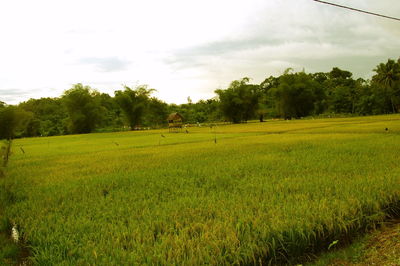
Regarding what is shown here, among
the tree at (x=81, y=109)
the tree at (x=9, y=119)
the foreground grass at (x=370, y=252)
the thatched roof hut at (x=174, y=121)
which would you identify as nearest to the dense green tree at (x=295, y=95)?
the thatched roof hut at (x=174, y=121)

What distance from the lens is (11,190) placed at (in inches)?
223

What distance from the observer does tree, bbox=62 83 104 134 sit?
44972 mm

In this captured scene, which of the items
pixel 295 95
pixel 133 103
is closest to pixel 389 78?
pixel 295 95

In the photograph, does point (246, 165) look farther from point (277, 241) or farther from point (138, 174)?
point (277, 241)

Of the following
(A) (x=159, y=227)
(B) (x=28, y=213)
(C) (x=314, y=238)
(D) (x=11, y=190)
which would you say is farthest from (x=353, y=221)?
(D) (x=11, y=190)

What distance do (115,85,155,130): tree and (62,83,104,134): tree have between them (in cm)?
419

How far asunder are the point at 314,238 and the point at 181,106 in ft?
226

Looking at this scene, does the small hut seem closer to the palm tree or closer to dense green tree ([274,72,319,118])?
Result: dense green tree ([274,72,319,118])

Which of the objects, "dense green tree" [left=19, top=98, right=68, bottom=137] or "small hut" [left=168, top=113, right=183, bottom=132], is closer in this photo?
"small hut" [left=168, top=113, right=183, bottom=132]

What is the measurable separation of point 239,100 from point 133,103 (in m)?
19.2

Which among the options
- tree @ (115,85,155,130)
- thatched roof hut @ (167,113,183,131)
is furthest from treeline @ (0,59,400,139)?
thatched roof hut @ (167,113,183,131)

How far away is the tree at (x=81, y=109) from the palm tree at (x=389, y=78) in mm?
49067

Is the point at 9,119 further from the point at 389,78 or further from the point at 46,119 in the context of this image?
the point at 389,78

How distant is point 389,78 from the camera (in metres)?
44.2
